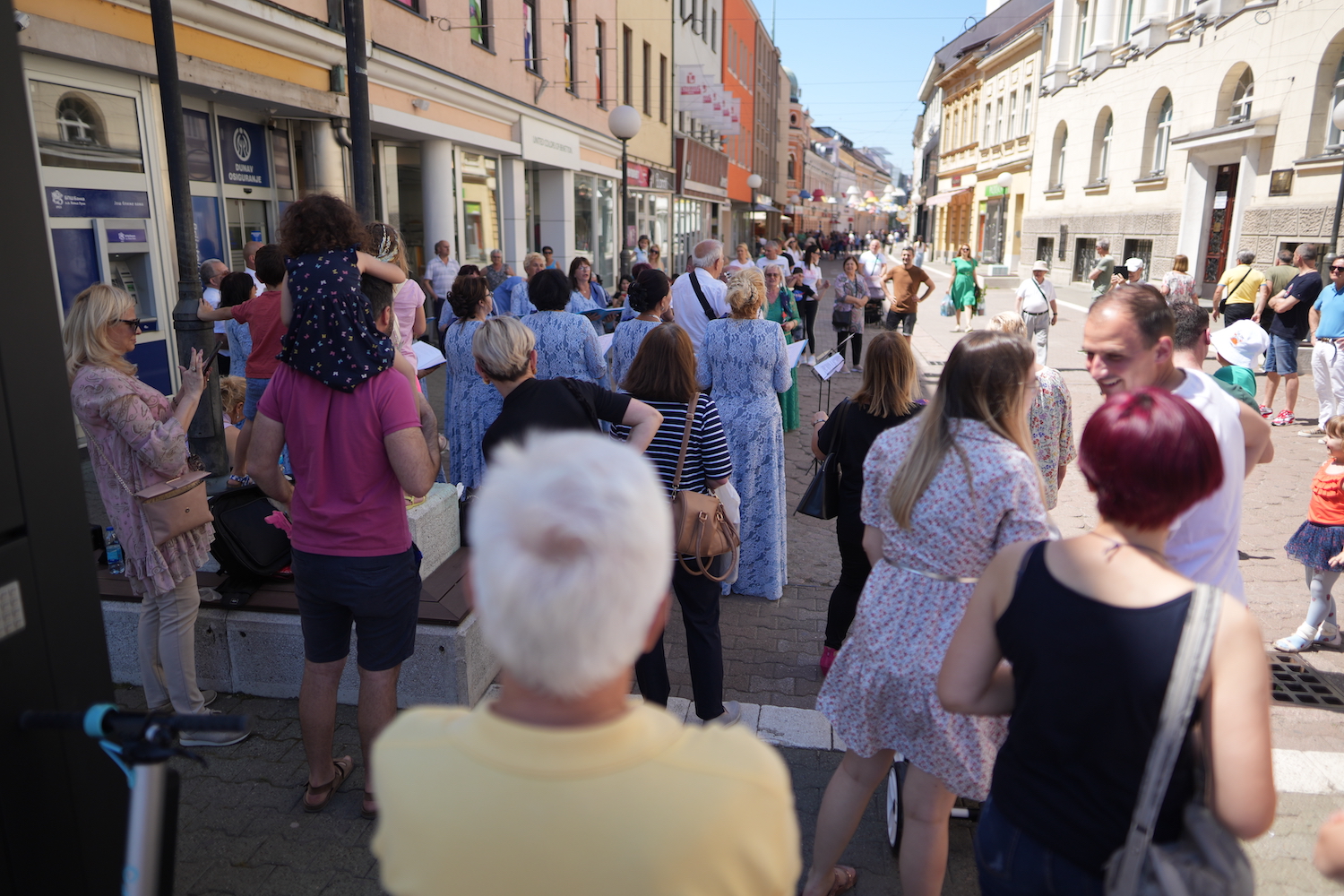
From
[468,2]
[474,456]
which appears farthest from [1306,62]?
[474,456]

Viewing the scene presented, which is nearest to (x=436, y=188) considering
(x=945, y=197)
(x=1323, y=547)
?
(x=1323, y=547)

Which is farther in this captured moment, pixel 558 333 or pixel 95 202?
pixel 95 202

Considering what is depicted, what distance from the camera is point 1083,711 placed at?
153 centimetres

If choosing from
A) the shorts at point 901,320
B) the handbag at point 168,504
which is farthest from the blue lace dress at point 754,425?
the shorts at point 901,320

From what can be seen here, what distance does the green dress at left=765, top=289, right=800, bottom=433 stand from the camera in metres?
9.02

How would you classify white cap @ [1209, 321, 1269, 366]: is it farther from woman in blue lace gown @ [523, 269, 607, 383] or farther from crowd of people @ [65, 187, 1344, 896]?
woman in blue lace gown @ [523, 269, 607, 383]

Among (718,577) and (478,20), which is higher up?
(478,20)

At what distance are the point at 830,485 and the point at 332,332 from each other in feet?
7.05

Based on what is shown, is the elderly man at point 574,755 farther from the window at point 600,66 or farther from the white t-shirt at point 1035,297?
the window at point 600,66

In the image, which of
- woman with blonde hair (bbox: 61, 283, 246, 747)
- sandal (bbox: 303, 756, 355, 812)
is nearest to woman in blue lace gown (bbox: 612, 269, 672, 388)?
woman with blonde hair (bbox: 61, 283, 246, 747)

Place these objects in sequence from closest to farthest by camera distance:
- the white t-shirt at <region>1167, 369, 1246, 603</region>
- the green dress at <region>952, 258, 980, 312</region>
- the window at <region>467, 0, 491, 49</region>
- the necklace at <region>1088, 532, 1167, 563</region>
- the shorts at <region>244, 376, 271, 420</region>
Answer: the necklace at <region>1088, 532, 1167, 563</region>, the white t-shirt at <region>1167, 369, 1246, 603</region>, the shorts at <region>244, 376, 271, 420</region>, the window at <region>467, 0, 491, 49</region>, the green dress at <region>952, 258, 980, 312</region>

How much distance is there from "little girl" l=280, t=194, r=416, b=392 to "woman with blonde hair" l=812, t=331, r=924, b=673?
189 cm

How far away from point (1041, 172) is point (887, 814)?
33.9 m

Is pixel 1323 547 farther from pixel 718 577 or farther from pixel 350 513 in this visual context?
pixel 350 513
